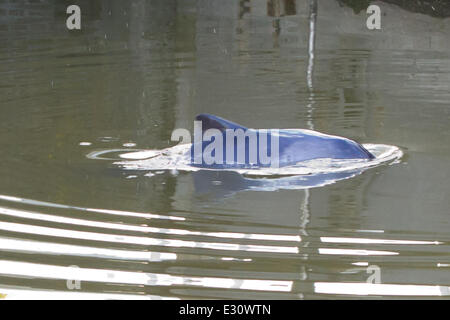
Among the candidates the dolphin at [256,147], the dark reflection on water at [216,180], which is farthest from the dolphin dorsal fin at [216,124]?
the dark reflection on water at [216,180]

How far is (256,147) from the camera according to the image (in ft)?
25.3

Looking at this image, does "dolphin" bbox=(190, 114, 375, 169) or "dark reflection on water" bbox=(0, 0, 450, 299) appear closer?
"dark reflection on water" bbox=(0, 0, 450, 299)

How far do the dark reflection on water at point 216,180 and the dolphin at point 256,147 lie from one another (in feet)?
1.04

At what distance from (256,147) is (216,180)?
45 cm

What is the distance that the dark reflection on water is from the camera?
18.3ft

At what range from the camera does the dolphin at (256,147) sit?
7.66 metres

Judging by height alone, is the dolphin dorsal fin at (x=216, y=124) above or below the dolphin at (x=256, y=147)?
above

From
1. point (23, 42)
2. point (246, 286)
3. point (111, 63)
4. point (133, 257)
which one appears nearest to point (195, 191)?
point (133, 257)

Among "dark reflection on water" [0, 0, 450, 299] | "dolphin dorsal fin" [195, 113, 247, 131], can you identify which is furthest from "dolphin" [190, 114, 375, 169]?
"dark reflection on water" [0, 0, 450, 299]

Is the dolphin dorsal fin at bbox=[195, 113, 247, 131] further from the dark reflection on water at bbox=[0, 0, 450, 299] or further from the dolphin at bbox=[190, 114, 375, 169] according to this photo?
the dark reflection on water at bbox=[0, 0, 450, 299]

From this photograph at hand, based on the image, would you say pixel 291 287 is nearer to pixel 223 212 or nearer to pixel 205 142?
pixel 223 212

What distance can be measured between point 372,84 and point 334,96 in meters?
0.88

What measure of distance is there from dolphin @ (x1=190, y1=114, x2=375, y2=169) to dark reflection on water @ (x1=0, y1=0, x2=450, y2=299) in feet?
A: 1.04

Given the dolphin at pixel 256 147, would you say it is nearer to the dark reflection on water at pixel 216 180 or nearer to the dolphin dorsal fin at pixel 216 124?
the dolphin dorsal fin at pixel 216 124
